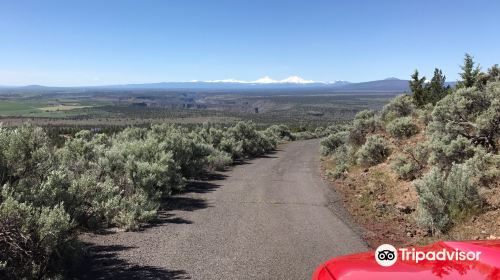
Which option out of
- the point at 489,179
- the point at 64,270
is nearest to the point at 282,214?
the point at 489,179

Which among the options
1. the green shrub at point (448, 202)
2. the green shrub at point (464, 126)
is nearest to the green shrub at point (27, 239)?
the green shrub at point (448, 202)

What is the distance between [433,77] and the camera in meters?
23.3

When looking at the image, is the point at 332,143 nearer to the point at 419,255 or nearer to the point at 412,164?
the point at 412,164

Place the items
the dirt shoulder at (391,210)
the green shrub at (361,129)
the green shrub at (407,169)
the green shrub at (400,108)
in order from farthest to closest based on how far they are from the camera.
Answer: the green shrub at (361,129) < the green shrub at (400,108) < the green shrub at (407,169) < the dirt shoulder at (391,210)

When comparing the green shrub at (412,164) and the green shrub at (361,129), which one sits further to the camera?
the green shrub at (361,129)

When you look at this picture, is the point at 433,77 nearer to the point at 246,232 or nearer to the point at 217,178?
the point at 217,178

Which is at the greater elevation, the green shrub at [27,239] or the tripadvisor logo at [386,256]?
the tripadvisor logo at [386,256]

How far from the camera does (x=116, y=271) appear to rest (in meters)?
6.23

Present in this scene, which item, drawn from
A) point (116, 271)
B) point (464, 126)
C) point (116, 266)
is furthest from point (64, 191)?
point (464, 126)

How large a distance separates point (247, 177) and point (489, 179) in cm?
893

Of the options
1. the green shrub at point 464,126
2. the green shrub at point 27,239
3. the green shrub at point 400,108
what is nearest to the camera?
the green shrub at point 27,239

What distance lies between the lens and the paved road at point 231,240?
636 cm

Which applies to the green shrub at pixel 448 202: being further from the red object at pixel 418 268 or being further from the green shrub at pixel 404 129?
the green shrub at pixel 404 129

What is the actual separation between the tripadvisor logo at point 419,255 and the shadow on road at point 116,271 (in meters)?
3.95
